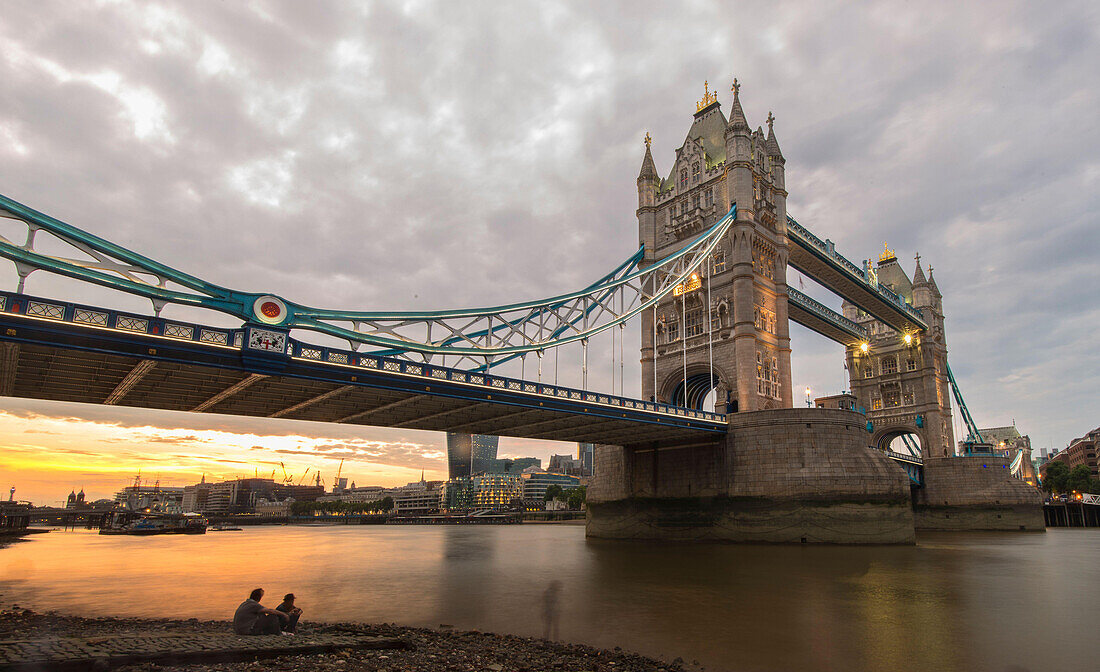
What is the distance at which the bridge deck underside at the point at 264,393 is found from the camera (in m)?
23.2

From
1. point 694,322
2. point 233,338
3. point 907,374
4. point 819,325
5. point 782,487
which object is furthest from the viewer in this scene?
point 907,374

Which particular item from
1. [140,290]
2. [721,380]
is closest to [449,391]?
[140,290]

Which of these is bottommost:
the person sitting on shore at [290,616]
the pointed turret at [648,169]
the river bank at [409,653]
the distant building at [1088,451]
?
the river bank at [409,653]

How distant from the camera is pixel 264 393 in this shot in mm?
28750

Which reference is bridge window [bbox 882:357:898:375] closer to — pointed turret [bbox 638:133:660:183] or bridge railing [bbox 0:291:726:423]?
pointed turret [bbox 638:133:660:183]

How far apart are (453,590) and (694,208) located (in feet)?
135

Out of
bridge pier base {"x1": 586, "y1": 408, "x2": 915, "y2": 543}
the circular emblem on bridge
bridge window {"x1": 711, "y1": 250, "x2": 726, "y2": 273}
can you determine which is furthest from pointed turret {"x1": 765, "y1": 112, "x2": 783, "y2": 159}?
the circular emblem on bridge

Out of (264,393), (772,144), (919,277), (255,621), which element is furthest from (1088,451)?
(255,621)

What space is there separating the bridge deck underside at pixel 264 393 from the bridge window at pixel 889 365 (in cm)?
5242

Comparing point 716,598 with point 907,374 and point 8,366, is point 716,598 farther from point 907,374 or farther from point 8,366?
point 907,374

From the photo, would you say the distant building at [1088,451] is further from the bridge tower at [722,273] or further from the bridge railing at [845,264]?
the bridge tower at [722,273]

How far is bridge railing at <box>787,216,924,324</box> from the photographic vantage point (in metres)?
58.8

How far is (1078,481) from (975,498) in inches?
2337

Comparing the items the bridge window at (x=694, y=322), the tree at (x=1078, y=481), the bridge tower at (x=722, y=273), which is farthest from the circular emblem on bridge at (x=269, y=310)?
the tree at (x=1078, y=481)
